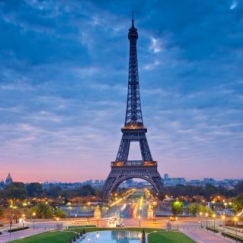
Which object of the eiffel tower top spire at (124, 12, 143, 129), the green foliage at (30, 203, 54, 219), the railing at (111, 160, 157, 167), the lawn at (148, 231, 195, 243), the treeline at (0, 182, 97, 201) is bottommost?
the lawn at (148, 231, 195, 243)

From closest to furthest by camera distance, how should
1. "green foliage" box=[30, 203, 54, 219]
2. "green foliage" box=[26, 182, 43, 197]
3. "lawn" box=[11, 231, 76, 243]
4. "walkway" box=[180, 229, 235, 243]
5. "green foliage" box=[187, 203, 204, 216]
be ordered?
1. "lawn" box=[11, 231, 76, 243]
2. "walkway" box=[180, 229, 235, 243]
3. "green foliage" box=[187, 203, 204, 216]
4. "green foliage" box=[30, 203, 54, 219]
5. "green foliage" box=[26, 182, 43, 197]

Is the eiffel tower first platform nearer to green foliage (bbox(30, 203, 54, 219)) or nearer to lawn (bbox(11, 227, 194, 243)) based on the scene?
green foliage (bbox(30, 203, 54, 219))

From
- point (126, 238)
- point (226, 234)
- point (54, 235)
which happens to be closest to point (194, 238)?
point (226, 234)

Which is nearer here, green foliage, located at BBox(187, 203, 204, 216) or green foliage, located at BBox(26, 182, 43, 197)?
green foliage, located at BBox(187, 203, 204, 216)

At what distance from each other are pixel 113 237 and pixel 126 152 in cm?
4593

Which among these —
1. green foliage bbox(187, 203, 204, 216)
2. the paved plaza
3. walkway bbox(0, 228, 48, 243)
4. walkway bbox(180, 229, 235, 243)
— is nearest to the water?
walkway bbox(180, 229, 235, 243)

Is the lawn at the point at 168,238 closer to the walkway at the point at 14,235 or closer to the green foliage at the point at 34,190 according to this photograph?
the walkway at the point at 14,235

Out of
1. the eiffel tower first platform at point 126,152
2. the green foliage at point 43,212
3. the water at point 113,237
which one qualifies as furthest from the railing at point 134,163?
the water at point 113,237

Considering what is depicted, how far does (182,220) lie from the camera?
7125 cm

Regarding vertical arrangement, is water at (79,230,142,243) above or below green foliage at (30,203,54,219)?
below

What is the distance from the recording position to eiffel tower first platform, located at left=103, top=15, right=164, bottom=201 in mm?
97000

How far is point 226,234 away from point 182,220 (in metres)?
21.8

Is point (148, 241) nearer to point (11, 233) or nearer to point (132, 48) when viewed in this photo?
point (11, 233)

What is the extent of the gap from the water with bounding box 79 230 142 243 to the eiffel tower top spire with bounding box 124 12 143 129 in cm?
4167
